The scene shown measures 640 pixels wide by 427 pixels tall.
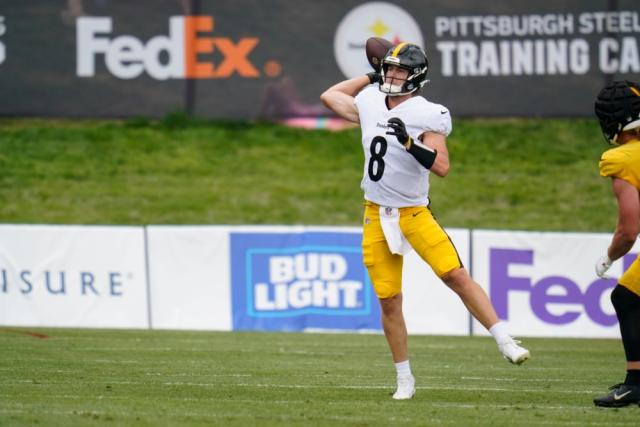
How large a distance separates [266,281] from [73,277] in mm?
2485

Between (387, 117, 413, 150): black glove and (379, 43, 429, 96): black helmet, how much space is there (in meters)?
0.39

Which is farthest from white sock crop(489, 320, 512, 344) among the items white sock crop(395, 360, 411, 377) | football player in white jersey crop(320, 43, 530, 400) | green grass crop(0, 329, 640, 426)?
white sock crop(395, 360, 411, 377)

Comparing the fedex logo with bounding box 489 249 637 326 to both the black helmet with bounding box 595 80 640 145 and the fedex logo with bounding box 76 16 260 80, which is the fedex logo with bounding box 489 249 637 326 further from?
the black helmet with bounding box 595 80 640 145

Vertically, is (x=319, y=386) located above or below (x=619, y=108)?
below

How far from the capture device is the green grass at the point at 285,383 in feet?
22.2

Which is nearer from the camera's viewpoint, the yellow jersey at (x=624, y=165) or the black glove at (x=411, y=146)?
the yellow jersey at (x=624, y=165)

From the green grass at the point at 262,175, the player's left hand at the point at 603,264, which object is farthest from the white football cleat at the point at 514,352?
the green grass at the point at 262,175

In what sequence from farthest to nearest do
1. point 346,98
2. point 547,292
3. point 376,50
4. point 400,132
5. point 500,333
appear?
point 547,292
point 376,50
point 346,98
point 500,333
point 400,132

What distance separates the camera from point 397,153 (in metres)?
7.65

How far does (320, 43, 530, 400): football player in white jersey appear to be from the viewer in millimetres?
7555

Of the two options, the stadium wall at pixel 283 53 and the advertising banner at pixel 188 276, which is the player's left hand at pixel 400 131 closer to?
the advertising banner at pixel 188 276

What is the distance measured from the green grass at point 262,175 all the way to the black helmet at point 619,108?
36.9ft

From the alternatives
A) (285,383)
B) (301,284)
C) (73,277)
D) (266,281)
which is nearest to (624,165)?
(285,383)

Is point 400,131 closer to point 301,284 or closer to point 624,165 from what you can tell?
point 624,165
